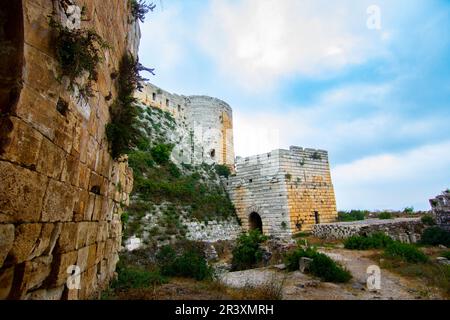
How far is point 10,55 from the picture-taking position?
2.06 m

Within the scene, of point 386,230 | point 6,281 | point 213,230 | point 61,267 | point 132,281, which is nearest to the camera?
point 6,281

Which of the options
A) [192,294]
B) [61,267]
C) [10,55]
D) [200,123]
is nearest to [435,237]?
[192,294]

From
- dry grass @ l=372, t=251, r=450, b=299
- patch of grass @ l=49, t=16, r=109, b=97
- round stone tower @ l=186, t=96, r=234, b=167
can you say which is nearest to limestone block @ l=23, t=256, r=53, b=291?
patch of grass @ l=49, t=16, r=109, b=97

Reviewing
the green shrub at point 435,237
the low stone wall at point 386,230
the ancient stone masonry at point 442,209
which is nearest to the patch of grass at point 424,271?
the low stone wall at point 386,230

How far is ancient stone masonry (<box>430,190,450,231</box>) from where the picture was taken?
12539mm

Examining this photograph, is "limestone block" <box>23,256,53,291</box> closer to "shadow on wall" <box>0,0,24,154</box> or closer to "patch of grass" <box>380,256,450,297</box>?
"shadow on wall" <box>0,0,24,154</box>

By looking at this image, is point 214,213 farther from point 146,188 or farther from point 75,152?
point 75,152

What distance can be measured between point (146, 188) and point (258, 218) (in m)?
9.22

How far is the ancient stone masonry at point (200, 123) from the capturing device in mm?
23516

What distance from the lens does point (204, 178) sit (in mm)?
20328

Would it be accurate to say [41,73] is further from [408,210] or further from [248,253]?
[408,210]

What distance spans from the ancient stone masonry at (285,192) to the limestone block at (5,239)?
16084mm

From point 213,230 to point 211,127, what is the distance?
1361cm

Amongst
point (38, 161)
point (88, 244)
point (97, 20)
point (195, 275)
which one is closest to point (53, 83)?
point (38, 161)
